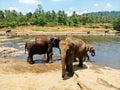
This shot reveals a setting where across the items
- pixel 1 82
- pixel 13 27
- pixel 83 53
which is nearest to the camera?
pixel 1 82

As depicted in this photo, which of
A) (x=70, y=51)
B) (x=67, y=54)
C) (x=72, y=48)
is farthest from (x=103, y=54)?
(x=67, y=54)

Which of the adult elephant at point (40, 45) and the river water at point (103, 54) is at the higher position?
the adult elephant at point (40, 45)

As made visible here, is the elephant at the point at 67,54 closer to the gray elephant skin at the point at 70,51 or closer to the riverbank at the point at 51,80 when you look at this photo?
the gray elephant skin at the point at 70,51

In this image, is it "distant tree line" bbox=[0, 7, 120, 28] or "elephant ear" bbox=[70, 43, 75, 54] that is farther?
"distant tree line" bbox=[0, 7, 120, 28]

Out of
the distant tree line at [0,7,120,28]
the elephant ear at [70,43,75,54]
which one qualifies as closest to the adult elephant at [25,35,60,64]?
the elephant ear at [70,43,75,54]

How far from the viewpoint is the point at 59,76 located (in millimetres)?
13953

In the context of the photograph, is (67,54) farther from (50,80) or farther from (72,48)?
(50,80)

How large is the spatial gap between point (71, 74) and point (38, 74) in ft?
6.29

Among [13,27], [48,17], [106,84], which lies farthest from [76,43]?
[48,17]

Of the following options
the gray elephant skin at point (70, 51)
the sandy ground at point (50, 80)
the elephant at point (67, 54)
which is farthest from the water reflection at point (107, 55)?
the elephant at point (67, 54)

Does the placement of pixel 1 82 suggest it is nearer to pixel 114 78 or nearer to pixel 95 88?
pixel 95 88

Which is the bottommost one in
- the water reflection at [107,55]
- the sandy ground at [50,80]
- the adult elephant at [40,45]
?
the water reflection at [107,55]

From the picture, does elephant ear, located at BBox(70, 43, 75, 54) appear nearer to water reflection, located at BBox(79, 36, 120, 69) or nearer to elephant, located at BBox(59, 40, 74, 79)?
elephant, located at BBox(59, 40, 74, 79)

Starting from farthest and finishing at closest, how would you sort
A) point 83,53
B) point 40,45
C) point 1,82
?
point 40,45, point 83,53, point 1,82
